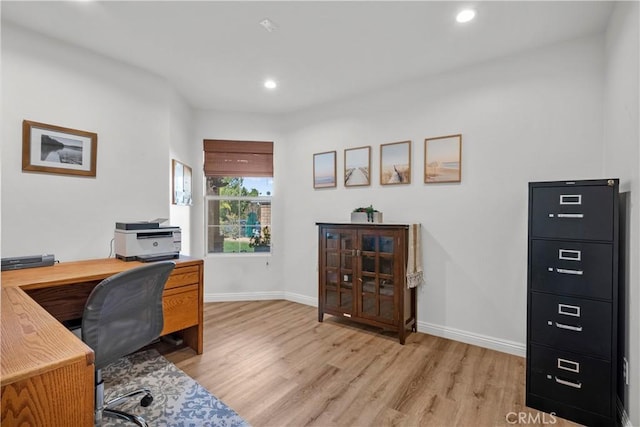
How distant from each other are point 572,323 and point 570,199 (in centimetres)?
73

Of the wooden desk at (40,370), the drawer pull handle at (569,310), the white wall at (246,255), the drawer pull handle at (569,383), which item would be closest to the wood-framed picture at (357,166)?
the white wall at (246,255)

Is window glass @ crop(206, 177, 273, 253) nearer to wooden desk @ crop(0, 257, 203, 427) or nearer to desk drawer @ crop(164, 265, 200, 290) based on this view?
desk drawer @ crop(164, 265, 200, 290)

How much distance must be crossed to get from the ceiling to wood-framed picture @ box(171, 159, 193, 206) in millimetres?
922

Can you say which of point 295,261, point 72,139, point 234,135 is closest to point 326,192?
point 295,261

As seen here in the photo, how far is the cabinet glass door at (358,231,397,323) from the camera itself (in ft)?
9.37

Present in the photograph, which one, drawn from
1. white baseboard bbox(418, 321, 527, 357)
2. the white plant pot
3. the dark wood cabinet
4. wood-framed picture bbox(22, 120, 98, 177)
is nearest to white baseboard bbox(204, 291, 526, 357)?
white baseboard bbox(418, 321, 527, 357)

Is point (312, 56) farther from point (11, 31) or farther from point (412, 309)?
point (412, 309)

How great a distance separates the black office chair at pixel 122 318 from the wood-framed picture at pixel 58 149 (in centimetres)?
157

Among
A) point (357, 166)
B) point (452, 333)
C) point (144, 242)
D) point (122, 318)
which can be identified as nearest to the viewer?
point (122, 318)

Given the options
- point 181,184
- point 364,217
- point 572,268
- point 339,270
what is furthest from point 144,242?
point 572,268

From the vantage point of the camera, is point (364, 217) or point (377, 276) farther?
point (364, 217)

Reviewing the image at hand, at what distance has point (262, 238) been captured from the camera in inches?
164

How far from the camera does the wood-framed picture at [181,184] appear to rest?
332cm

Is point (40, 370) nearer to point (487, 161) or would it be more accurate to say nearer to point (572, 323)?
point (572, 323)
